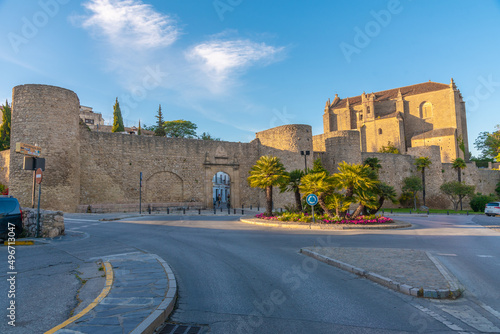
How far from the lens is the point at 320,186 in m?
17.8

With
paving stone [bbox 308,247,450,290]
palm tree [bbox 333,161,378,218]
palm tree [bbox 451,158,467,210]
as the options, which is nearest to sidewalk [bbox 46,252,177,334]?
paving stone [bbox 308,247,450,290]

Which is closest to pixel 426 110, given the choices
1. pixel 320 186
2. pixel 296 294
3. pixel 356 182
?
pixel 356 182

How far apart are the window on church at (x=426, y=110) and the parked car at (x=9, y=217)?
2978 inches

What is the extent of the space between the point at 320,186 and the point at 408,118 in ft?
207

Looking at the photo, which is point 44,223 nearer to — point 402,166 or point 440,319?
point 440,319

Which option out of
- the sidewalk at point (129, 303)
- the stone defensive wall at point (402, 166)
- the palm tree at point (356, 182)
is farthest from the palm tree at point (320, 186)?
the stone defensive wall at point (402, 166)

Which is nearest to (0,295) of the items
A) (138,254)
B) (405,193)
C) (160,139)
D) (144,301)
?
(144,301)

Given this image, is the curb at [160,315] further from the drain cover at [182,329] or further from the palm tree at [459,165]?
the palm tree at [459,165]

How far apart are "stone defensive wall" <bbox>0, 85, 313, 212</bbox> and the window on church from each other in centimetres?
4900

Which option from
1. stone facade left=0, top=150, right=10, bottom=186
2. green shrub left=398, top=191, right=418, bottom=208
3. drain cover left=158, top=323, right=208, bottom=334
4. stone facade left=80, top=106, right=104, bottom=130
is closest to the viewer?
drain cover left=158, top=323, right=208, bottom=334

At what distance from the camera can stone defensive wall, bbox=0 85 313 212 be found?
22844mm

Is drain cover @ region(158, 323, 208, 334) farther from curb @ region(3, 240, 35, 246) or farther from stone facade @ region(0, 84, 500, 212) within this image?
stone facade @ region(0, 84, 500, 212)

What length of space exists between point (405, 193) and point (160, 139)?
3324cm

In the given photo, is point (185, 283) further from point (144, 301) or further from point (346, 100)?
Answer: point (346, 100)
